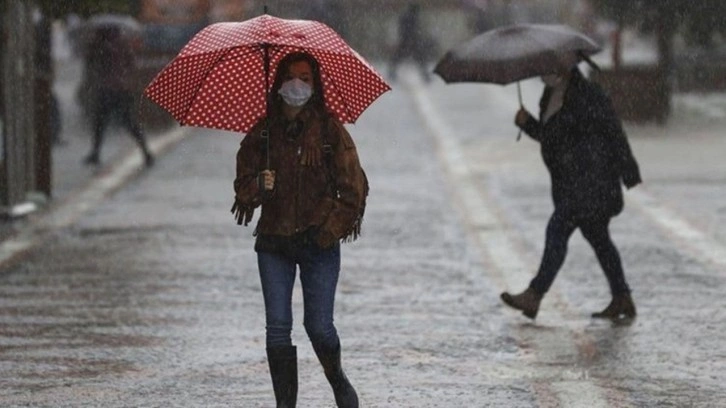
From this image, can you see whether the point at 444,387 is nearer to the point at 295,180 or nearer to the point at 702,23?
the point at 295,180

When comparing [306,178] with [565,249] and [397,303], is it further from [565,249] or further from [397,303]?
A: [397,303]

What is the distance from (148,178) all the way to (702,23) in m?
10.8

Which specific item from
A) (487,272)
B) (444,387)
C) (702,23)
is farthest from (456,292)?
(702,23)

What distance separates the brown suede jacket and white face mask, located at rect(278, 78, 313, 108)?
0.11m

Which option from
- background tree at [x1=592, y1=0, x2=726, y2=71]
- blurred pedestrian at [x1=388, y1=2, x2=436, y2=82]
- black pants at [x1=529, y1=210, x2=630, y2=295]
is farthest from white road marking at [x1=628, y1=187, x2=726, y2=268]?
blurred pedestrian at [x1=388, y1=2, x2=436, y2=82]

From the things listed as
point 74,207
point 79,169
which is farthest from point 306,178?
point 79,169

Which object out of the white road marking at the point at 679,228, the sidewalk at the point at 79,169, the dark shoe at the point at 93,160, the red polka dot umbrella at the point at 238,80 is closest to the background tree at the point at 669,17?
the sidewalk at the point at 79,169

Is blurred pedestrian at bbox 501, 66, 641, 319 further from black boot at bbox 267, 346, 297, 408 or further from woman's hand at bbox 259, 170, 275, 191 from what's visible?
woman's hand at bbox 259, 170, 275, 191

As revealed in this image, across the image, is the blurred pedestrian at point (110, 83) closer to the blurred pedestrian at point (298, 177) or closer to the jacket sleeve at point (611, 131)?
the jacket sleeve at point (611, 131)

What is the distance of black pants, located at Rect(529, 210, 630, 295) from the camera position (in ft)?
36.3

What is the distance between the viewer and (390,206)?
17.3 metres

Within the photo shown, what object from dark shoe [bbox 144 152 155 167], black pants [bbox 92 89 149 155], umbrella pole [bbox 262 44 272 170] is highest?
umbrella pole [bbox 262 44 272 170]

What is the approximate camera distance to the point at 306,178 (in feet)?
24.9

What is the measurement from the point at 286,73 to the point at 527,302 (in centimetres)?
375
